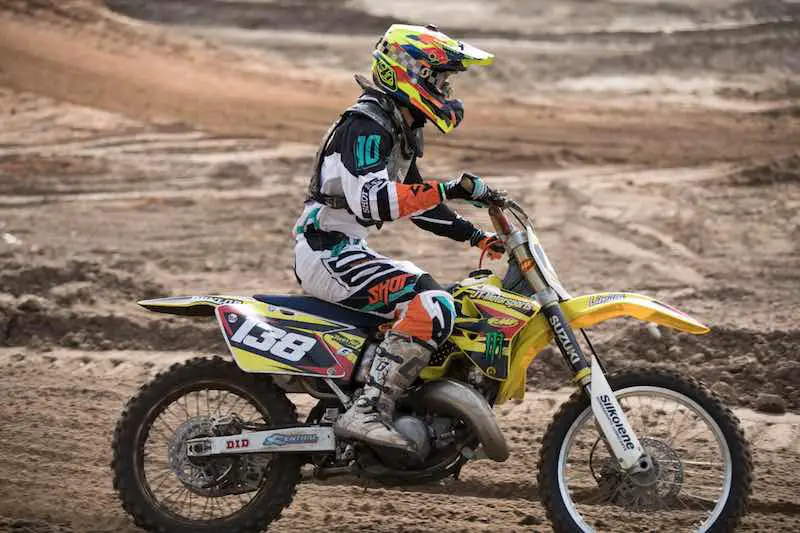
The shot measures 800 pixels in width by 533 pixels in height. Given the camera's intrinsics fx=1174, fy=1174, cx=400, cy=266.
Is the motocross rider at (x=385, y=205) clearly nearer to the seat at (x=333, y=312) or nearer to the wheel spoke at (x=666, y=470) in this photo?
the seat at (x=333, y=312)

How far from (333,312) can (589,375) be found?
1187 millimetres

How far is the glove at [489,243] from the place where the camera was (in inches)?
215

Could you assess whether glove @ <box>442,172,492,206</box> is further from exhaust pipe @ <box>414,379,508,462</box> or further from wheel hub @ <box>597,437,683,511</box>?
wheel hub @ <box>597,437,683,511</box>

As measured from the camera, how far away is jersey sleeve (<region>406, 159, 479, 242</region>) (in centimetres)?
564

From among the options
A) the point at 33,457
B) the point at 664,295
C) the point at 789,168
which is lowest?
the point at 33,457

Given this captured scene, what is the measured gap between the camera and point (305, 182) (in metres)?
13.5

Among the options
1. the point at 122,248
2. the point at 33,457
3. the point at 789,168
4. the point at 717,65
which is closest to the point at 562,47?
the point at 717,65

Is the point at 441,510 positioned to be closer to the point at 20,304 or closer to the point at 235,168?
the point at 20,304

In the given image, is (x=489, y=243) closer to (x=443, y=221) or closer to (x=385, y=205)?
(x=443, y=221)

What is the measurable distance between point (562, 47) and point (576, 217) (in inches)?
328

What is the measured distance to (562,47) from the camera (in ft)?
65.3

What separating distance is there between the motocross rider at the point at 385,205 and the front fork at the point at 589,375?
34 cm

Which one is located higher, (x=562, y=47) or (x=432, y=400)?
(x=562, y=47)

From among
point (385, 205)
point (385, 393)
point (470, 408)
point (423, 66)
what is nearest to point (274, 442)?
point (385, 393)
